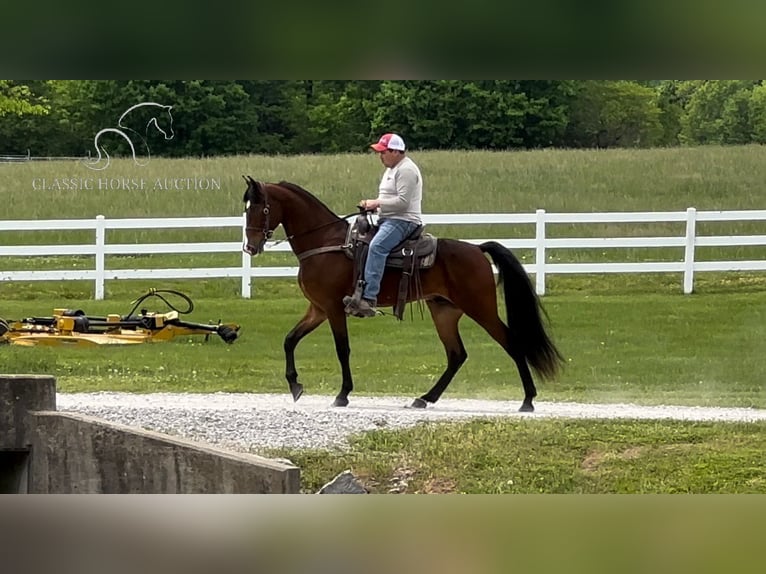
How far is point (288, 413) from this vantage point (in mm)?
7543

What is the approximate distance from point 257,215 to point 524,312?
6.33ft

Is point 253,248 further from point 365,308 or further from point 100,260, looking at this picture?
point 100,260

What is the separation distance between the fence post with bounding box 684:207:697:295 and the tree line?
50cm

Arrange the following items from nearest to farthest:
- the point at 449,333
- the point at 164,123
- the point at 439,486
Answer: the point at 439,486 → the point at 164,123 → the point at 449,333

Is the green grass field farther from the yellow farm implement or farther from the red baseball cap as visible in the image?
the red baseball cap

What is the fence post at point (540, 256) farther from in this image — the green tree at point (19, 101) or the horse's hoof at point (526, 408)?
the green tree at point (19, 101)

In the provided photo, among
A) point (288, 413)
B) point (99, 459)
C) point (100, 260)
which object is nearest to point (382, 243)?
point (288, 413)

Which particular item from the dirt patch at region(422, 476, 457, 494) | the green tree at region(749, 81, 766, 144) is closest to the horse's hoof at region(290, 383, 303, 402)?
the dirt patch at region(422, 476, 457, 494)

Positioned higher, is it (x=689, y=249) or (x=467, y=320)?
(x=689, y=249)

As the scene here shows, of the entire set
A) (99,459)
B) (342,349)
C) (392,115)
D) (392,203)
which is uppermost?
(392,115)

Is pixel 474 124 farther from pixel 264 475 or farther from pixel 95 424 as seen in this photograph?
pixel 95 424

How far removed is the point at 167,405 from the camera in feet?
24.8

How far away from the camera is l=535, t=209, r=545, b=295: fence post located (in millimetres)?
7805
